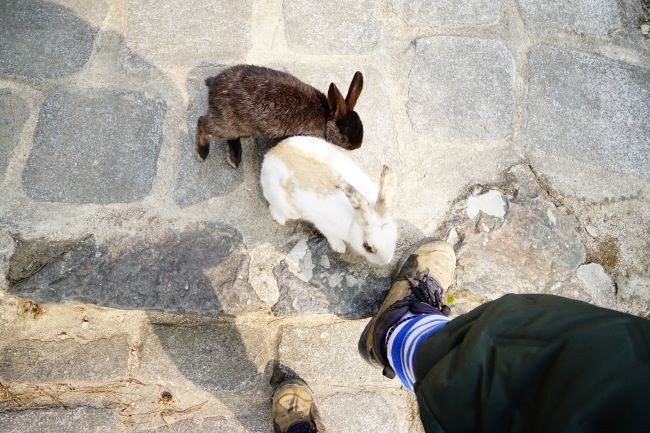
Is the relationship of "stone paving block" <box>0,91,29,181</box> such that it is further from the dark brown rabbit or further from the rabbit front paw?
the rabbit front paw

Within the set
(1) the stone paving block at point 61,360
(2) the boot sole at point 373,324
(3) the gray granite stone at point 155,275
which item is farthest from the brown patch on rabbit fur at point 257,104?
(1) the stone paving block at point 61,360

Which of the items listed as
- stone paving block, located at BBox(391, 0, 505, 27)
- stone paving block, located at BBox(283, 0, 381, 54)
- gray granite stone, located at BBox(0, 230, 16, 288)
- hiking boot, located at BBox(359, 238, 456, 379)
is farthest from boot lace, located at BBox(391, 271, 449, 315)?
gray granite stone, located at BBox(0, 230, 16, 288)

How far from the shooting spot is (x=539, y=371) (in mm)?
1263

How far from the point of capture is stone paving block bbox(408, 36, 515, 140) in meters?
2.69

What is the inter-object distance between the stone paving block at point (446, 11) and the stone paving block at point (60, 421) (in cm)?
255

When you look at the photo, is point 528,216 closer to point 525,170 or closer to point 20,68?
point 525,170

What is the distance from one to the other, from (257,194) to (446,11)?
1504 mm

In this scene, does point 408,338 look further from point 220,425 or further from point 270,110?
point 270,110

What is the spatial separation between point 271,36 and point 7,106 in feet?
4.55

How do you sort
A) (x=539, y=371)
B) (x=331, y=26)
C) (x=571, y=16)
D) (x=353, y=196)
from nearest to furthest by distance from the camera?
(x=539, y=371) → (x=353, y=196) → (x=331, y=26) → (x=571, y=16)

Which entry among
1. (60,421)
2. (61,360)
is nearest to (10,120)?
Result: (61,360)

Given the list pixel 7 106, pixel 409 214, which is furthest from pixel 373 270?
pixel 7 106

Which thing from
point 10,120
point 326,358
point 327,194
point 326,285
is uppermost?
point 327,194

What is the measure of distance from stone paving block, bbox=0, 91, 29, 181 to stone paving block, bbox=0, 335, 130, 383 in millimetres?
887
